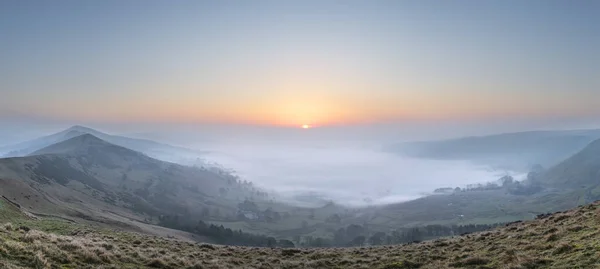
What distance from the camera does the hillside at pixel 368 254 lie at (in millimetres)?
17328

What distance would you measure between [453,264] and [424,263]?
3.04 m

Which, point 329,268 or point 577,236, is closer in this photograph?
point 577,236

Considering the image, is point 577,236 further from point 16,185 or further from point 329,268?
point 16,185

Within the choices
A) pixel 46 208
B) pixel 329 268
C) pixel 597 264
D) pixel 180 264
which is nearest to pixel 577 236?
pixel 597 264

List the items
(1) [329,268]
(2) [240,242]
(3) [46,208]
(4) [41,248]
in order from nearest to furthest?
(4) [41,248] → (1) [329,268] → (3) [46,208] → (2) [240,242]

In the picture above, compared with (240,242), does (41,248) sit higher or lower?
higher

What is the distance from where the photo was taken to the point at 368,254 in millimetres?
33844

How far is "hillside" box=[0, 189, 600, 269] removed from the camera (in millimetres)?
17328

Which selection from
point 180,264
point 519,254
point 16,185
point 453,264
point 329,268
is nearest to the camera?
point 519,254

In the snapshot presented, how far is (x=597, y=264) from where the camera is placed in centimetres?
1567

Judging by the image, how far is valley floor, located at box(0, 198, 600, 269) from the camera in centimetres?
1729

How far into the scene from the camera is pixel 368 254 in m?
33.8

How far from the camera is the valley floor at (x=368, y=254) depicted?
1729 cm

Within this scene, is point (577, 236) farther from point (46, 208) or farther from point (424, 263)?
point (46, 208)
